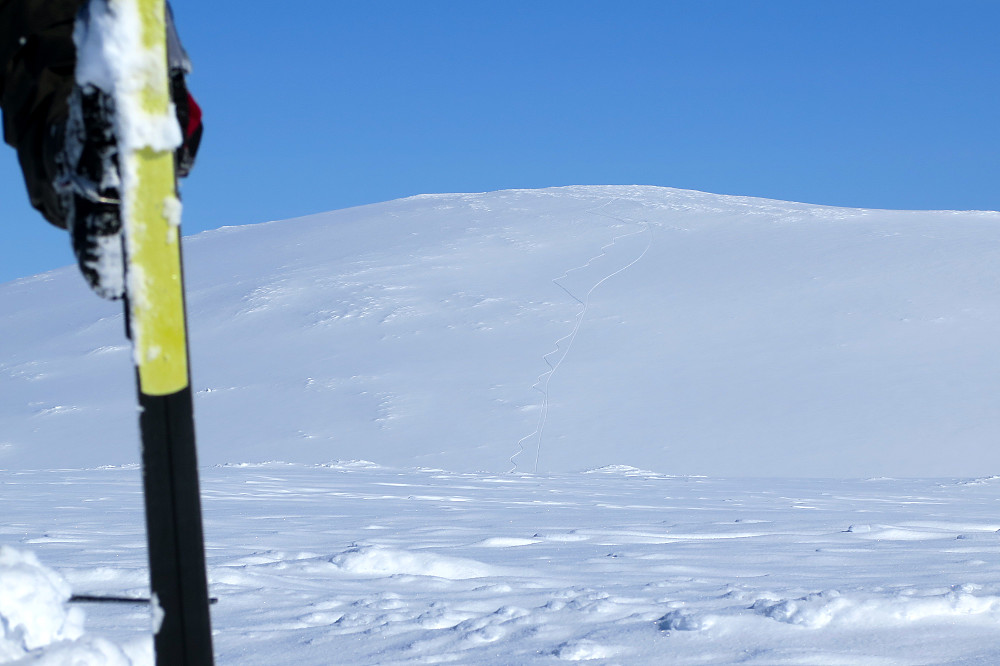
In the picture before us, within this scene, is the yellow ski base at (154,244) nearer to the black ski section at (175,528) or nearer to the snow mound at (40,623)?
the black ski section at (175,528)

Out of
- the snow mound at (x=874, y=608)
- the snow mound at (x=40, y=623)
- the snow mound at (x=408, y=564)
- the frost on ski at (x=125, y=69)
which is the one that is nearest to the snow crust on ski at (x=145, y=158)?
the frost on ski at (x=125, y=69)

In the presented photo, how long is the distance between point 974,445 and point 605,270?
5.75 meters

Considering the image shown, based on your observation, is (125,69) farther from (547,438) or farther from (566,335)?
(566,335)

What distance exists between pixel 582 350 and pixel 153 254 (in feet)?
28.1

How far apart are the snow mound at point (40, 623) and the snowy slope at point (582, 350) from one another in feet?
18.8

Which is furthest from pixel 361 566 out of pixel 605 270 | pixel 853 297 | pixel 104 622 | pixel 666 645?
pixel 605 270

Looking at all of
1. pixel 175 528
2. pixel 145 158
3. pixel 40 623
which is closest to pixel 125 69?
pixel 145 158

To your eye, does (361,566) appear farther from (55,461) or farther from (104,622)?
(55,461)

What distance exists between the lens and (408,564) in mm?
2424

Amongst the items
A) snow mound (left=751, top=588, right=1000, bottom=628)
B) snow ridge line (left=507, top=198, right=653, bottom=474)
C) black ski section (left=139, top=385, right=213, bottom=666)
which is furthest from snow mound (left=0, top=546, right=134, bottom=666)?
snow ridge line (left=507, top=198, right=653, bottom=474)

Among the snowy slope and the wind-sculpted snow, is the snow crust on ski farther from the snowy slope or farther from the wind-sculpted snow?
the snowy slope

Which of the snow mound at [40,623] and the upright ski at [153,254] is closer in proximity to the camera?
the upright ski at [153,254]

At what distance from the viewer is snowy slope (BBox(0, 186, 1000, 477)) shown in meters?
7.13

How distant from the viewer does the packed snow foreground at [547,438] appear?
1.72 metres
